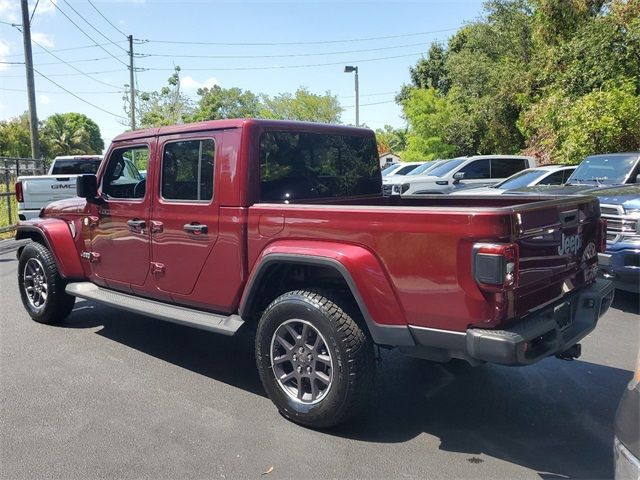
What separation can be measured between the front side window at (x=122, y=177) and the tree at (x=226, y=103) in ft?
128

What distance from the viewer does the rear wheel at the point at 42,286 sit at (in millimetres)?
5480

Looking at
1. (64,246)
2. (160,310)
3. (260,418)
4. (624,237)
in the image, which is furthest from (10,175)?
(624,237)

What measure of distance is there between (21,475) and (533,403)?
3295 millimetres

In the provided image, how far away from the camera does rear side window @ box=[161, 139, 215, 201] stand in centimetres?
407

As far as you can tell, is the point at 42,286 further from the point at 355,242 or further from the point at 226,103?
the point at 226,103

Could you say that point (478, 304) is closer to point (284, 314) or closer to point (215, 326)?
point (284, 314)

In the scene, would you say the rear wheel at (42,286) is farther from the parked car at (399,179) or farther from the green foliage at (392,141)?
the green foliage at (392,141)

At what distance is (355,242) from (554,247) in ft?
3.86

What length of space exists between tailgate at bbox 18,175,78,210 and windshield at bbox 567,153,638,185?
33.0ft

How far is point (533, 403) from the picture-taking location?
12.6 feet

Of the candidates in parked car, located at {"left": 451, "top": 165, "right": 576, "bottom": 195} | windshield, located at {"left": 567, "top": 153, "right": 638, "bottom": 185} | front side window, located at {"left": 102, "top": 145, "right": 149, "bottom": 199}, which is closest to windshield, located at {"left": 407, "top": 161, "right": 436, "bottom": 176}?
parked car, located at {"left": 451, "top": 165, "right": 576, "bottom": 195}

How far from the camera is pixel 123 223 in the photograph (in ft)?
15.6

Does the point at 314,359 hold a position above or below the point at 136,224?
below

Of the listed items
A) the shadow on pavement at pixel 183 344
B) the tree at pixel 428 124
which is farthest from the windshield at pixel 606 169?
the tree at pixel 428 124
